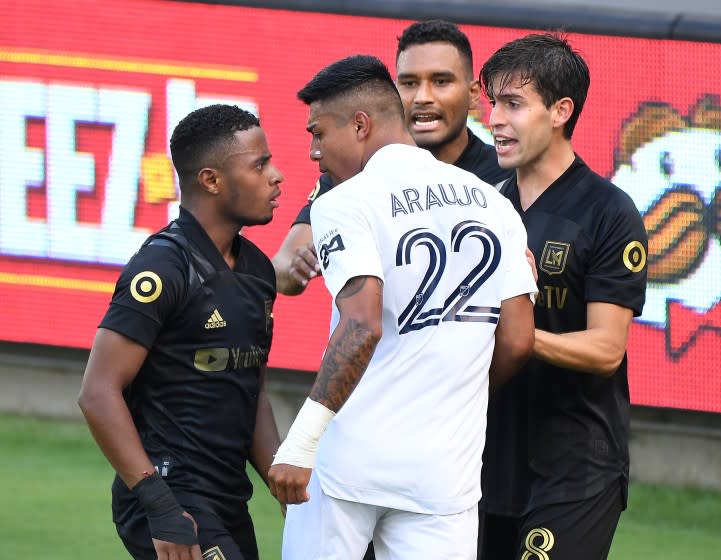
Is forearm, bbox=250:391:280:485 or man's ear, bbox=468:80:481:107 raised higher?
man's ear, bbox=468:80:481:107

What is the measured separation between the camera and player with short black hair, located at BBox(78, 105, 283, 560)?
412 centimetres

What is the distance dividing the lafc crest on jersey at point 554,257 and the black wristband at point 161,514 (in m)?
1.47

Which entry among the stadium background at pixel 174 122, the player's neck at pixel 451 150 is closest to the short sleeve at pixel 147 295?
the player's neck at pixel 451 150

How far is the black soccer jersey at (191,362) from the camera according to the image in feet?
13.8

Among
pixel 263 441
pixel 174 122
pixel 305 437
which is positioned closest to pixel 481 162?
pixel 263 441

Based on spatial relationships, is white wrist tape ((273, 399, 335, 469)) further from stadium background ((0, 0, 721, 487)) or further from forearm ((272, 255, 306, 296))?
stadium background ((0, 0, 721, 487))

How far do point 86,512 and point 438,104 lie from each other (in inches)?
131

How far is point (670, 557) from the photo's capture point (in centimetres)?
735

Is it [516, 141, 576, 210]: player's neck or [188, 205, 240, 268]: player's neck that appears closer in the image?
[188, 205, 240, 268]: player's neck

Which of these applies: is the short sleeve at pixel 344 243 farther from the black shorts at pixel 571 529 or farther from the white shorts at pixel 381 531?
the black shorts at pixel 571 529

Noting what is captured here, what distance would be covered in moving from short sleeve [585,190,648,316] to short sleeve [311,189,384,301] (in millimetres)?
1001

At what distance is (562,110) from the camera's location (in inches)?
190

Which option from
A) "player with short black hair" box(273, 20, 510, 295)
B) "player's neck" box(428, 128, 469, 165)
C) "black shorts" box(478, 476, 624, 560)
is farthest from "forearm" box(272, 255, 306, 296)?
"black shorts" box(478, 476, 624, 560)

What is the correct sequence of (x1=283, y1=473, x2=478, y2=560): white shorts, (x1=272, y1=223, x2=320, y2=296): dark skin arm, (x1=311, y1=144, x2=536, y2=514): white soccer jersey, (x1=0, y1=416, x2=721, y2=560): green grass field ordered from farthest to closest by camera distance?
(x1=0, y1=416, x2=721, y2=560): green grass field < (x1=272, y1=223, x2=320, y2=296): dark skin arm < (x1=283, y1=473, x2=478, y2=560): white shorts < (x1=311, y1=144, x2=536, y2=514): white soccer jersey
